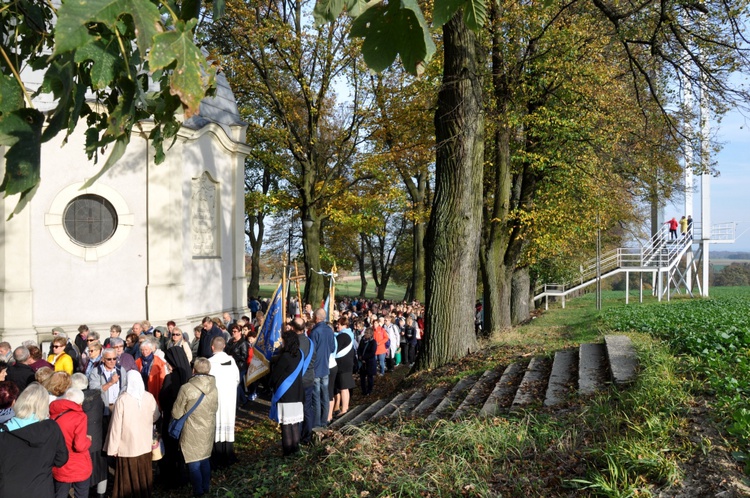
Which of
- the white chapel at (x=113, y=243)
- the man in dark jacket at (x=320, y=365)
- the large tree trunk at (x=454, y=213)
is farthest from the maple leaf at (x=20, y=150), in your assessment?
the white chapel at (x=113, y=243)

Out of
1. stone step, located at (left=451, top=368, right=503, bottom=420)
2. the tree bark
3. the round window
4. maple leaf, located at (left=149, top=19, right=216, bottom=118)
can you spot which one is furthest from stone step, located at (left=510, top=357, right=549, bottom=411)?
the tree bark

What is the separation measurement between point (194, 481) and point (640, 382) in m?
5.18

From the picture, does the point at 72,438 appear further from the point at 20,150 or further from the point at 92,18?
the point at 92,18

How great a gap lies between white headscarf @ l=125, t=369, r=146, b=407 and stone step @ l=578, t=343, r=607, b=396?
4.75 meters

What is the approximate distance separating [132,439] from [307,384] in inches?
109

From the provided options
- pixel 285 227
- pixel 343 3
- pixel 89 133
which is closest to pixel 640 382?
pixel 343 3

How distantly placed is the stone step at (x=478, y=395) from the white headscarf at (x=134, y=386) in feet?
11.5

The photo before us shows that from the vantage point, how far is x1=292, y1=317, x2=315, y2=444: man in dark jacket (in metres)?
9.08

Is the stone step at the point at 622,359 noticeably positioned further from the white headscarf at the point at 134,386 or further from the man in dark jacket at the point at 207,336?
the man in dark jacket at the point at 207,336

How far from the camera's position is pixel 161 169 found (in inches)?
653

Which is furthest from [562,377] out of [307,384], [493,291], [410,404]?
[493,291]

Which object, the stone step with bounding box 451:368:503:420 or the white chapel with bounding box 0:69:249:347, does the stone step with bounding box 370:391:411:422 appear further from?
the white chapel with bounding box 0:69:249:347

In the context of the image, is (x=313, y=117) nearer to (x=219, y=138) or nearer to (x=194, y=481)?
(x=219, y=138)

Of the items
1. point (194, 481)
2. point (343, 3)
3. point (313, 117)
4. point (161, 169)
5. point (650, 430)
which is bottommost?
point (194, 481)
